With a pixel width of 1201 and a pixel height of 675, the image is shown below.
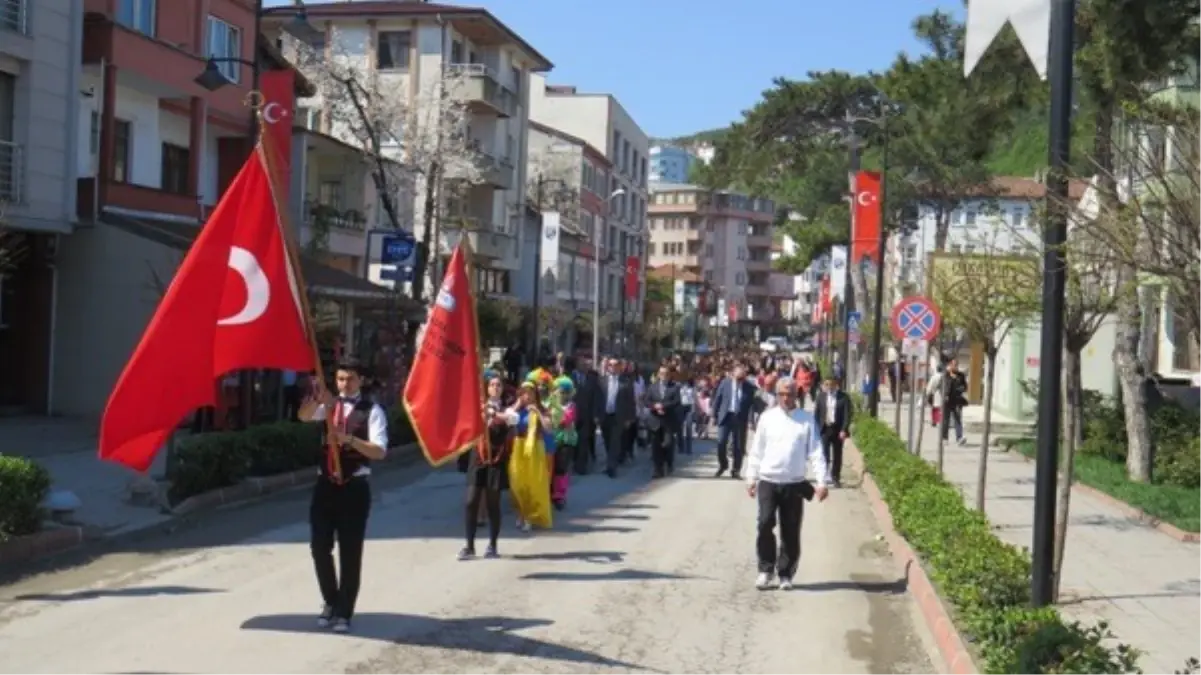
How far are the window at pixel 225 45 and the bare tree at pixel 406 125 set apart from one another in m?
7.57

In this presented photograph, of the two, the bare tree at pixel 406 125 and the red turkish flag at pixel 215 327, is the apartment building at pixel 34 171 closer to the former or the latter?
the bare tree at pixel 406 125

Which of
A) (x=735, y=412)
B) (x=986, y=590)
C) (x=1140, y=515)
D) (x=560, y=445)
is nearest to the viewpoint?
(x=986, y=590)

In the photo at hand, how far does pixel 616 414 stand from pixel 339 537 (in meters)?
13.8

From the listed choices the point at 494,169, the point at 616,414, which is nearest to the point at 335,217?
the point at 494,169

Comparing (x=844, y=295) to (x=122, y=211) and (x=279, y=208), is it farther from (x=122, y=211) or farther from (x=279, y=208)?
(x=279, y=208)

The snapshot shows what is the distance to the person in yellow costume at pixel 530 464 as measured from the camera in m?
15.0

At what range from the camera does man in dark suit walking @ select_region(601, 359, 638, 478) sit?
23.2 metres

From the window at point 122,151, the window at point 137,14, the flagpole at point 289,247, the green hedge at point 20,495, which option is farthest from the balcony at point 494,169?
the flagpole at point 289,247

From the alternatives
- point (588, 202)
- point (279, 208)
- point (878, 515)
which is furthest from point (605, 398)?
point (588, 202)

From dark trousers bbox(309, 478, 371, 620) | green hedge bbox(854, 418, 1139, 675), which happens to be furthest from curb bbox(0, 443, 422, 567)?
green hedge bbox(854, 418, 1139, 675)

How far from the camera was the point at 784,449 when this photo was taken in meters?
12.2

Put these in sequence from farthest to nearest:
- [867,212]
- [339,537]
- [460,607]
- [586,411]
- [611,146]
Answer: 1. [611,146]
2. [867,212]
3. [586,411]
4. [460,607]
5. [339,537]

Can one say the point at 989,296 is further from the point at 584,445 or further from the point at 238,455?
the point at 238,455

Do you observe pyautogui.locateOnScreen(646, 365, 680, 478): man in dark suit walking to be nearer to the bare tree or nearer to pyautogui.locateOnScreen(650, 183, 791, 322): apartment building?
the bare tree
